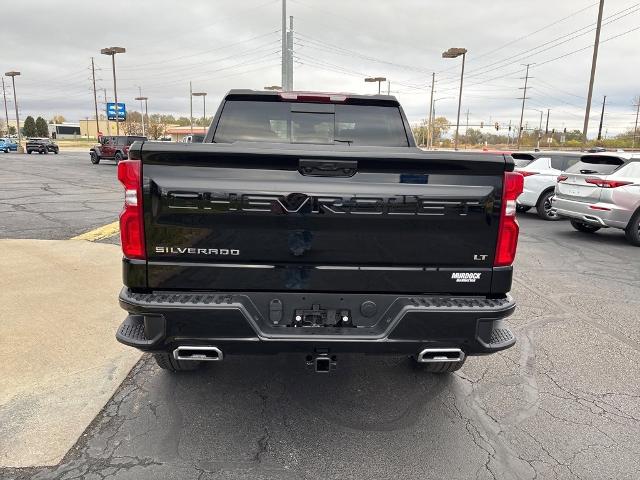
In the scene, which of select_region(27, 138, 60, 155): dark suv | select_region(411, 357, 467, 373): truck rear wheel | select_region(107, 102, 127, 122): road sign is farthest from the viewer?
select_region(107, 102, 127, 122): road sign

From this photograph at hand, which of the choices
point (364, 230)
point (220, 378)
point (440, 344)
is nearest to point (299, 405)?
point (220, 378)

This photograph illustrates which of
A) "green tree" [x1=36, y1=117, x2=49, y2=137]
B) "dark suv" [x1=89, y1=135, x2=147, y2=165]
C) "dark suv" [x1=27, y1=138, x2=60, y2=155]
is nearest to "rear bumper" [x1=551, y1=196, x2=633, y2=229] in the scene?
"dark suv" [x1=89, y1=135, x2=147, y2=165]

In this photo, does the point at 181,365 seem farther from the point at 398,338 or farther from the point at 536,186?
the point at 536,186

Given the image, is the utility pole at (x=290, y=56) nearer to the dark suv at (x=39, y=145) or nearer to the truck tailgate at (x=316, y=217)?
the truck tailgate at (x=316, y=217)

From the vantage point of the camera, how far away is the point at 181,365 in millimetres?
3596

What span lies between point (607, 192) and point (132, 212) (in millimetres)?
9327

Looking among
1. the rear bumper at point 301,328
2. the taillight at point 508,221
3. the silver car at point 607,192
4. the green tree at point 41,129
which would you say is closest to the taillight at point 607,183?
the silver car at point 607,192

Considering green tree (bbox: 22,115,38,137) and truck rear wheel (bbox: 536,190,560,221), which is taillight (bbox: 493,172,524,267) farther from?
green tree (bbox: 22,115,38,137)

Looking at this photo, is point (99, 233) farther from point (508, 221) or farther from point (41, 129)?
point (41, 129)

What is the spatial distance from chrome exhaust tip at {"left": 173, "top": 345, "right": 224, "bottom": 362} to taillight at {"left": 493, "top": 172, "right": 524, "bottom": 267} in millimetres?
1646

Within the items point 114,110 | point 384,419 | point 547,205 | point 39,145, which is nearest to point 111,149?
point 114,110

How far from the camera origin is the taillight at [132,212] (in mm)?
2475

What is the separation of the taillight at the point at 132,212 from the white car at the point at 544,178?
11.8 metres

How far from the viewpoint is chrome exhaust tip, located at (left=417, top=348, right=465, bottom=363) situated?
267 centimetres
